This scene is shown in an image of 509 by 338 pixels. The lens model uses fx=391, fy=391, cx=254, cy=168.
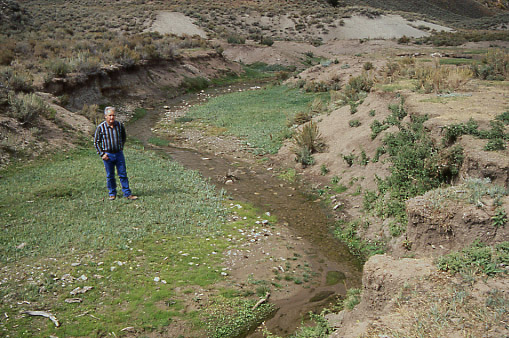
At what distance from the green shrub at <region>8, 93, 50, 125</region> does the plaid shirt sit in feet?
19.9

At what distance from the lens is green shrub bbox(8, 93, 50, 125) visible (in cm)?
1345

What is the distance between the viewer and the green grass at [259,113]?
16547 millimetres

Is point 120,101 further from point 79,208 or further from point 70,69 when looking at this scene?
point 79,208

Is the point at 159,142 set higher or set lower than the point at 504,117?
lower

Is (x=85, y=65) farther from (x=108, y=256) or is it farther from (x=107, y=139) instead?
(x=108, y=256)

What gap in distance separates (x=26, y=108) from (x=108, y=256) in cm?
912

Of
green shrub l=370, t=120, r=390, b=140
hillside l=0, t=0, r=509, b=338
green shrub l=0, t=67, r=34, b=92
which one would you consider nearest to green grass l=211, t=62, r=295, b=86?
hillside l=0, t=0, r=509, b=338

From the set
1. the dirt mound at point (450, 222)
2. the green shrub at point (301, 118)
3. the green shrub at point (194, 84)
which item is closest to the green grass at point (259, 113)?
the green shrub at point (301, 118)

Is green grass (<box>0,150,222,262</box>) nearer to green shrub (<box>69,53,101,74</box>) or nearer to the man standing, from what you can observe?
the man standing

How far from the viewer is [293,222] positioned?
991cm

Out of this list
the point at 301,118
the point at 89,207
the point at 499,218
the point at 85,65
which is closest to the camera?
the point at 499,218

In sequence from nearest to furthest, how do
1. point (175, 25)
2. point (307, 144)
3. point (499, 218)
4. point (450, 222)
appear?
point (499, 218), point (450, 222), point (307, 144), point (175, 25)

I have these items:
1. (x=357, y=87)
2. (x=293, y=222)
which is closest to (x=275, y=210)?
(x=293, y=222)

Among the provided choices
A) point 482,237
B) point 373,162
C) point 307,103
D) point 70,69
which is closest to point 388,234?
point 482,237
